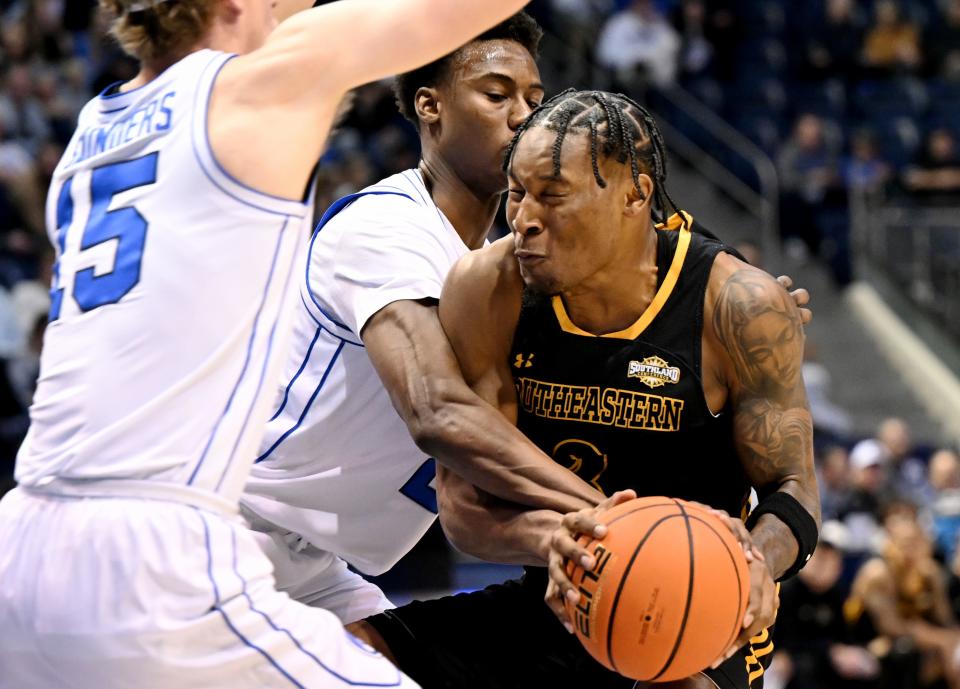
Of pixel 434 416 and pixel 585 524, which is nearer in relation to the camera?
pixel 585 524

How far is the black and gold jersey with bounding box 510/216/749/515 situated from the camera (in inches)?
142

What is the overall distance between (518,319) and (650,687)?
1024 millimetres

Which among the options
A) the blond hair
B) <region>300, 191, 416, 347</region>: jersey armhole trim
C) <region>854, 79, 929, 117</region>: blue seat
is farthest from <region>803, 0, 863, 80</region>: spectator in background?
the blond hair

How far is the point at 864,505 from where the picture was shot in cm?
1056

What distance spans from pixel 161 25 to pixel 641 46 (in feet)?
43.7

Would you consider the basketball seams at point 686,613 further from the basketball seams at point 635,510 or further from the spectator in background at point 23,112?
the spectator in background at point 23,112

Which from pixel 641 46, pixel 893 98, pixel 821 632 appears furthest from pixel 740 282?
pixel 893 98

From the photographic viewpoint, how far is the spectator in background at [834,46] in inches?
655

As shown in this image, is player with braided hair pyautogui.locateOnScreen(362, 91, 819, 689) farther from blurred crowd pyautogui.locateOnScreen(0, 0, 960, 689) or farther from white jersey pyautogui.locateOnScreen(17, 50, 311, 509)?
blurred crowd pyautogui.locateOnScreen(0, 0, 960, 689)

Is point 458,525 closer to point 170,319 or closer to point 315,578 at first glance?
point 315,578

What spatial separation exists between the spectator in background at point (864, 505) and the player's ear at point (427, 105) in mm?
6787

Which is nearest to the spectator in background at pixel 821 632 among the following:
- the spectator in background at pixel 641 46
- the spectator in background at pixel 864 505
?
the spectator in background at pixel 864 505

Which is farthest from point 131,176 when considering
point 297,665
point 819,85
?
point 819,85

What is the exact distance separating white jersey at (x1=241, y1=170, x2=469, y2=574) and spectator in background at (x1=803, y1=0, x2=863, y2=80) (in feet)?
44.5
